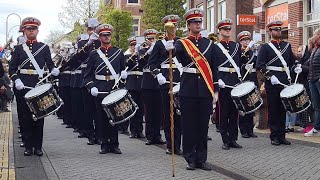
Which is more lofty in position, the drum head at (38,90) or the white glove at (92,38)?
the white glove at (92,38)

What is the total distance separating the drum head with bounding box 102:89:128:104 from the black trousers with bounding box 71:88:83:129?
10.4ft

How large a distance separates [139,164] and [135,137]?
3797mm

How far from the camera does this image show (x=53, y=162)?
8961 millimetres

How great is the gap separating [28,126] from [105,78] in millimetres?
1551

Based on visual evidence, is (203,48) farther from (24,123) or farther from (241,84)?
(24,123)

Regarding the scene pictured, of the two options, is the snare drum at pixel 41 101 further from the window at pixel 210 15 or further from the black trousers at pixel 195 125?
the window at pixel 210 15

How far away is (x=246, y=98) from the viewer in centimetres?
992

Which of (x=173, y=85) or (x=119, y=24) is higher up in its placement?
(x=119, y=24)

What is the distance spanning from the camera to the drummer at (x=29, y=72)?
31.4 feet

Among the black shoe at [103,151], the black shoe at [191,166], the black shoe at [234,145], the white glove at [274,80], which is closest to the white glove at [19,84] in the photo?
the black shoe at [103,151]

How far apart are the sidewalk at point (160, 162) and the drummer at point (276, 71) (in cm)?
36

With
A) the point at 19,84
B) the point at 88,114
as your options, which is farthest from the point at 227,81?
the point at 19,84

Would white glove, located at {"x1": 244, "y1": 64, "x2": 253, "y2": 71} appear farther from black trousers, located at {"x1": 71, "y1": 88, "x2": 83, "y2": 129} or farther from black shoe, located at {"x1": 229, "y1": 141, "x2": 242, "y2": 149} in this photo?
black trousers, located at {"x1": 71, "y1": 88, "x2": 83, "y2": 129}

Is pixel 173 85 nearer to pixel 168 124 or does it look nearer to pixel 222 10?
pixel 168 124
